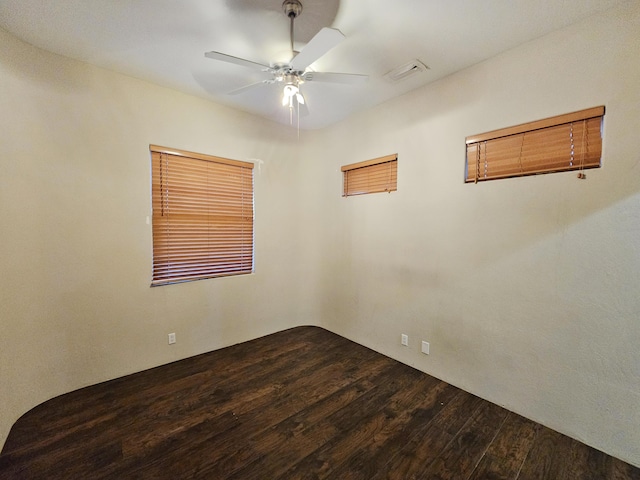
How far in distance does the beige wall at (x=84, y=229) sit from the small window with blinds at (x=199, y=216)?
0.10 meters

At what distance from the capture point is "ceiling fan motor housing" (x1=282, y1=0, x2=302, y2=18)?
5.20 feet

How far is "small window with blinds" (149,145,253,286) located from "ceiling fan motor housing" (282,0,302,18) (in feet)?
5.63

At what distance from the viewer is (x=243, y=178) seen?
10.6 ft

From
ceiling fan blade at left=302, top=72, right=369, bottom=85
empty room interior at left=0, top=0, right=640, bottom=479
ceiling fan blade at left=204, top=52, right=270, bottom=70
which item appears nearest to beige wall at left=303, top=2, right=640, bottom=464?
empty room interior at left=0, top=0, right=640, bottom=479

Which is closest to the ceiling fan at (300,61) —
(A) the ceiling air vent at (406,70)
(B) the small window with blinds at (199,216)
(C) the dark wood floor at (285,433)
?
(A) the ceiling air vent at (406,70)

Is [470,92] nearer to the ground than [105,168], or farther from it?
farther from it

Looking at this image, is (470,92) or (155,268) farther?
(155,268)

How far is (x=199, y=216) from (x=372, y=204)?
6.40ft

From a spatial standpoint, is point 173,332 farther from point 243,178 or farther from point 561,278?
point 561,278

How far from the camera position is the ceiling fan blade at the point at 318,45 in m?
1.34

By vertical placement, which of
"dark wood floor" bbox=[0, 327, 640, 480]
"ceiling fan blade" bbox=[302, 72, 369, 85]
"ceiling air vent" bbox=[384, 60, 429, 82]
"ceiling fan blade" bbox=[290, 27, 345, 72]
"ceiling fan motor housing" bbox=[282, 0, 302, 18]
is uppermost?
"ceiling air vent" bbox=[384, 60, 429, 82]

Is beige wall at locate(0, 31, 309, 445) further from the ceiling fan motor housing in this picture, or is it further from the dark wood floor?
the ceiling fan motor housing

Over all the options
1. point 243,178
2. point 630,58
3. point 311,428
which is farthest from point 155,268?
point 630,58

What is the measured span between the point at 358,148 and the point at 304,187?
3.19 feet
